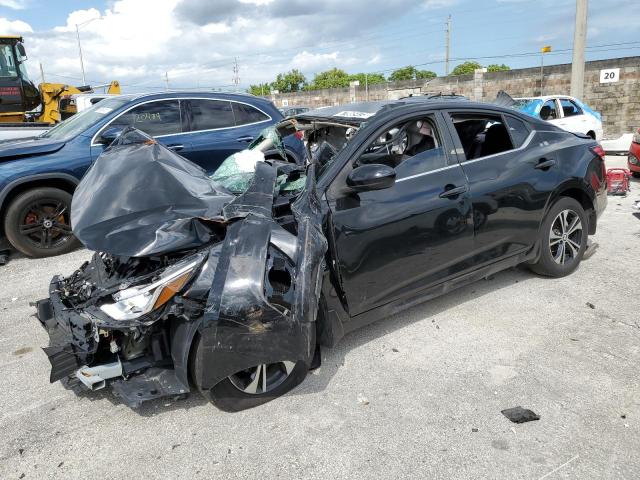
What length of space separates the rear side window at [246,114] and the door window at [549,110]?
8367mm

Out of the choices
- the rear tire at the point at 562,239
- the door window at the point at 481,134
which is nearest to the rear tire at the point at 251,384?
the door window at the point at 481,134

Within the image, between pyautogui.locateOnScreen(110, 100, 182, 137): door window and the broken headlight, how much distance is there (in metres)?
4.41

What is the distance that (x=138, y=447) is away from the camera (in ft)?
9.05

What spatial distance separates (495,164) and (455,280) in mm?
1044

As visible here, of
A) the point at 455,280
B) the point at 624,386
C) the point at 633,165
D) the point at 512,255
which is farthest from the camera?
the point at 633,165

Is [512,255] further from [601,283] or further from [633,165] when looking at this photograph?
[633,165]

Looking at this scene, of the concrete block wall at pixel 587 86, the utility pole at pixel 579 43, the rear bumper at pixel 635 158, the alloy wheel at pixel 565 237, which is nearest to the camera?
the alloy wheel at pixel 565 237

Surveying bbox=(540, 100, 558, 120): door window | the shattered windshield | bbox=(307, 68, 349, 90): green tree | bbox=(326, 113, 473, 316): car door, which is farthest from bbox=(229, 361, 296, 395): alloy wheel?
bbox=(307, 68, 349, 90): green tree

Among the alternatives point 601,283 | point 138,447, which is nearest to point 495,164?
point 601,283

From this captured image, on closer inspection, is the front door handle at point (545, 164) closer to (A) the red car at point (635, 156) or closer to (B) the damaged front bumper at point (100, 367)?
(B) the damaged front bumper at point (100, 367)

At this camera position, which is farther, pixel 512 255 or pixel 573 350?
pixel 512 255

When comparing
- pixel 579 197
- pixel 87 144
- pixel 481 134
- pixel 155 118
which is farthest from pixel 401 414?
pixel 155 118

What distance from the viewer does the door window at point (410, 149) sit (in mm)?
3768

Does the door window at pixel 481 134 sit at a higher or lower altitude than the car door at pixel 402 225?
higher
